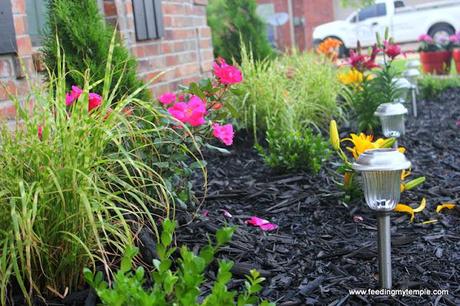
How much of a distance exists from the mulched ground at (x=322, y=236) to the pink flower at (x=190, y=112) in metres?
0.40

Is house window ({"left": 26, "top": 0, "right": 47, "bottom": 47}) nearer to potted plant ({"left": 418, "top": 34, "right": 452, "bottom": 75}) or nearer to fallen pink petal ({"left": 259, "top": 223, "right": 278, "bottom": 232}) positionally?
fallen pink petal ({"left": 259, "top": 223, "right": 278, "bottom": 232})

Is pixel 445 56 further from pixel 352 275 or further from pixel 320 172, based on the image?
pixel 352 275

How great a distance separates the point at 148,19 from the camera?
439cm

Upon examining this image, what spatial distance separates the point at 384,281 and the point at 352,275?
0.61 feet

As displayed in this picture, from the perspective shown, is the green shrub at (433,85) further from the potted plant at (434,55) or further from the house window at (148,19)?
the house window at (148,19)

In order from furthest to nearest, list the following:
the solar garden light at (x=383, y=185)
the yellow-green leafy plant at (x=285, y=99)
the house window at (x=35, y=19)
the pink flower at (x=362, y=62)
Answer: the pink flower at (x=362, y=62)
the yellow-green leafy plant at (x=285, y=99)
the house window at (x=35, y=19)
the solar garden light at (x=383, y=185)

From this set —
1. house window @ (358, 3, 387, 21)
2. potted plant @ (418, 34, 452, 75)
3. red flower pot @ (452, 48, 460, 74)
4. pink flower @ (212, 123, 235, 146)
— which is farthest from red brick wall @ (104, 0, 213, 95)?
house window @ (358, 3, 387, 21)

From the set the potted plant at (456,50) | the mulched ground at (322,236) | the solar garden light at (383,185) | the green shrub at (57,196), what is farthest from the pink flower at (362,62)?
the potted plant at (456,50)

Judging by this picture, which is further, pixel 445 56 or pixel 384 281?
pixel 445 56

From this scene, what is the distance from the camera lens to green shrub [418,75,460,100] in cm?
682

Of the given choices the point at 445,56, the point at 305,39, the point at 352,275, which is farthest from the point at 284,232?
the point at 305,39

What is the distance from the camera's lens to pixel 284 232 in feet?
8.04

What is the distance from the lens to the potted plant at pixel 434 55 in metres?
9.27

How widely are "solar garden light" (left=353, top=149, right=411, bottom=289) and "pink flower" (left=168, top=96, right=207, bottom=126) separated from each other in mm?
736
